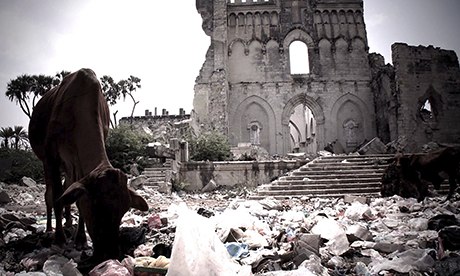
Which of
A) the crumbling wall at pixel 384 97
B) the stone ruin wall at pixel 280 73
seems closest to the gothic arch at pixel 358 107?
the stone ruin wall at pixel 280 73

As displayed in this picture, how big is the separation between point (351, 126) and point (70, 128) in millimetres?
22692

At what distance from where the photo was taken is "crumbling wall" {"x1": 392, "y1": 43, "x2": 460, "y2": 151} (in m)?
18.8

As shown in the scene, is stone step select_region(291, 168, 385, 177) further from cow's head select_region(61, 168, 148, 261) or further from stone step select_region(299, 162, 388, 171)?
cow's head select_region(61, 168, 148, 261)

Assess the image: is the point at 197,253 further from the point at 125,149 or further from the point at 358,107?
the point at 358,107

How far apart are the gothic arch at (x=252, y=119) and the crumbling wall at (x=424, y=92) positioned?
27.9 ft

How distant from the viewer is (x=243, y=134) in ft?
76.1

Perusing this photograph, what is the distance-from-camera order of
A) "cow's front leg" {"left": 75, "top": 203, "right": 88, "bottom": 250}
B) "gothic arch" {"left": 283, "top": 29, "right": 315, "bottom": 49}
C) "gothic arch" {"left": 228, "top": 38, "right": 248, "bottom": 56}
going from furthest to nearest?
"gothic arch" {"left": 283, "top": 29, "right": 315, "bottom": 49}, "gothic arch" {"left": 228, "top": 38, "right": 248, "bottom": 56}, "cow's front leg" {"left": 75, "top": 203, "right": 88, "bottom": 250}

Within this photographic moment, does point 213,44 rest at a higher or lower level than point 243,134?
higher

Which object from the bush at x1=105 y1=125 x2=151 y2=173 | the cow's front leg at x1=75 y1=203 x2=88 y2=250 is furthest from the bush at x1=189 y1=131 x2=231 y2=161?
the cow's front leg at x1=75 y1=203 x2=88 y2=250

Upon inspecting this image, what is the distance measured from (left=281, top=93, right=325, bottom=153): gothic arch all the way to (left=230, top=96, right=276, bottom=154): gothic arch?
0.83 m

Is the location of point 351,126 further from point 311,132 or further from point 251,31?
point 251,31

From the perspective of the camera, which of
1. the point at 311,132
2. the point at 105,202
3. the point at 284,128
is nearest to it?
the point at 105,202

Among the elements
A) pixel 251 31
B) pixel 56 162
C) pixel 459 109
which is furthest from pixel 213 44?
pixel 56 162

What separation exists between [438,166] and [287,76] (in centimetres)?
1799
